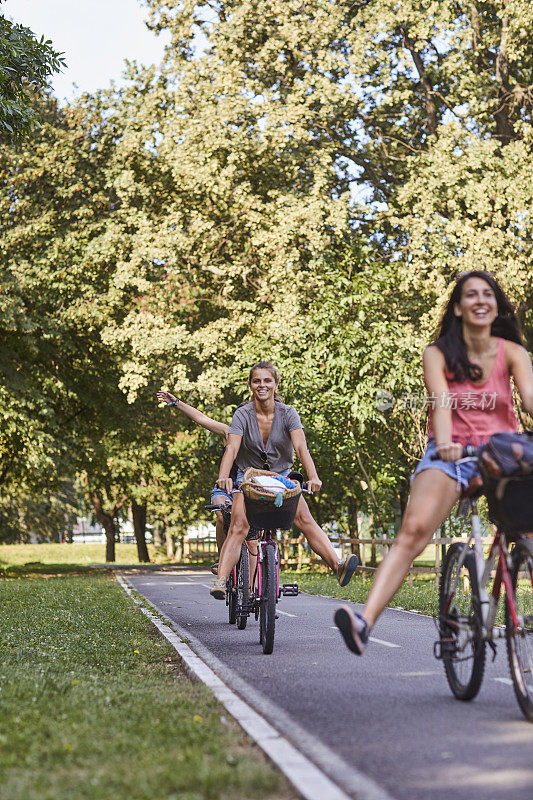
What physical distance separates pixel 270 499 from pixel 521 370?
10.4 feet

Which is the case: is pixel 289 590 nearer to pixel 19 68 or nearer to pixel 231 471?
pixel 231 471

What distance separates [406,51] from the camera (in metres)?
25.2

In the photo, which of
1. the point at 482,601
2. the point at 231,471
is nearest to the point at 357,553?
the point at 231,471

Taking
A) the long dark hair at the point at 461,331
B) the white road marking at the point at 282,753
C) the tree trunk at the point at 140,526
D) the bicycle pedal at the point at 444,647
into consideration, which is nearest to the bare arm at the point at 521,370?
the long dark hair at the point at 461,331

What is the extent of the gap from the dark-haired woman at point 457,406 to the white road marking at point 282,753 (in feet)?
2.18

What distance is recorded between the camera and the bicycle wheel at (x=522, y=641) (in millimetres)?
4789

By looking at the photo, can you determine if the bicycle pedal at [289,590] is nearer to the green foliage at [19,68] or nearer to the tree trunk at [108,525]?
the green foliage at [19,68]

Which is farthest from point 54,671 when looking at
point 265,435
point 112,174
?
point 112,174

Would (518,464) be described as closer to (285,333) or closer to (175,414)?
(285,333)

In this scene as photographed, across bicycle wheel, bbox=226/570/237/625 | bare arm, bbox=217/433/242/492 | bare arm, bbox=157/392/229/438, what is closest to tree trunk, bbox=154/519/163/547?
bicycle wheel, bbox=226/570/237/625

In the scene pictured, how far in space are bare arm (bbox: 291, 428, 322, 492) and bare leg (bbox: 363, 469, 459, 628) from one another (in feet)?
9.32

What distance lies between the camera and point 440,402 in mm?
5188

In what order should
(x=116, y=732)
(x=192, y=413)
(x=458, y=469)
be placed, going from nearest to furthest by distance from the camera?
(x=116, y=732) → (x=458, y=469) → (x=192, y=413)

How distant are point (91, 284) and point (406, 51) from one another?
10157 mm
